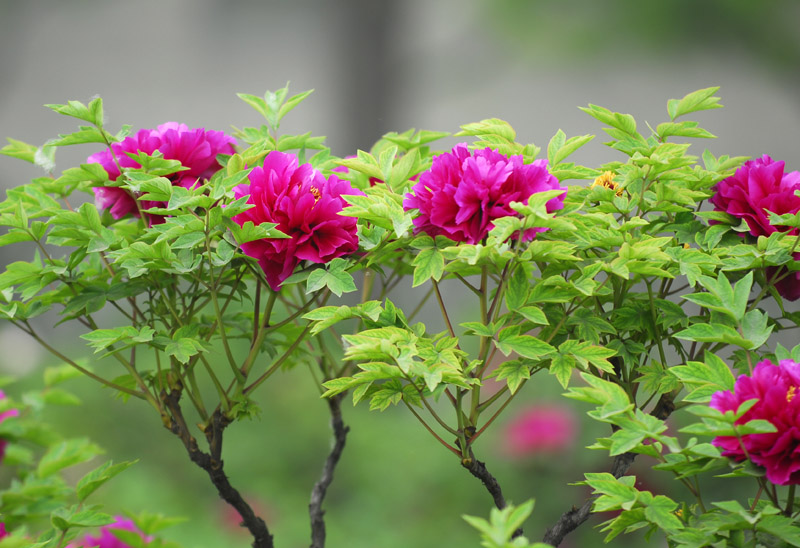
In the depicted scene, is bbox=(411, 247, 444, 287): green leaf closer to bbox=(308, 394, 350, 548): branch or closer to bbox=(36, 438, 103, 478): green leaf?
bbox=(308, 394, 350, 548): branch

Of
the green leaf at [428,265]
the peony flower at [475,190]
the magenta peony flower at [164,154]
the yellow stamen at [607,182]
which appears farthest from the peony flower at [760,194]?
the magenta peony flower at [164,154]

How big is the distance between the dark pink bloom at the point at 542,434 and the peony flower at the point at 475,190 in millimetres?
1864

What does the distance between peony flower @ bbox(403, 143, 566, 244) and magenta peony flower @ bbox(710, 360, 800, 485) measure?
8.7 inches

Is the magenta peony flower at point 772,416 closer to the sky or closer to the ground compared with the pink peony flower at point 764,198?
closer to the ground

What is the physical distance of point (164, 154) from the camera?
834mm

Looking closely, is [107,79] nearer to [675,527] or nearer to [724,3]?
[724,3]

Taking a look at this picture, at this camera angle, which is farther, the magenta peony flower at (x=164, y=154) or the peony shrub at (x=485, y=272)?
the magenta peony flower at (x=164, y=154)

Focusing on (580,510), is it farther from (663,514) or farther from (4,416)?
(4,416)

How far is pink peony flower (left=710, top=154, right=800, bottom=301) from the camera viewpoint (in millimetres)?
788

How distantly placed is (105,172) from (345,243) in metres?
0.29

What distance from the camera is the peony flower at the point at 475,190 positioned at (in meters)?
0.69

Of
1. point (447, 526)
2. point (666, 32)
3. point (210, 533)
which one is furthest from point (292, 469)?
point (666, 32)

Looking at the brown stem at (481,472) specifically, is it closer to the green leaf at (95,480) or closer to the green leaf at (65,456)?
the green leaf at (95,480)

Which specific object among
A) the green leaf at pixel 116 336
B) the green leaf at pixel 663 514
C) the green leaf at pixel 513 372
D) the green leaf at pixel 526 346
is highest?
the green leaf at pixel 526 346
